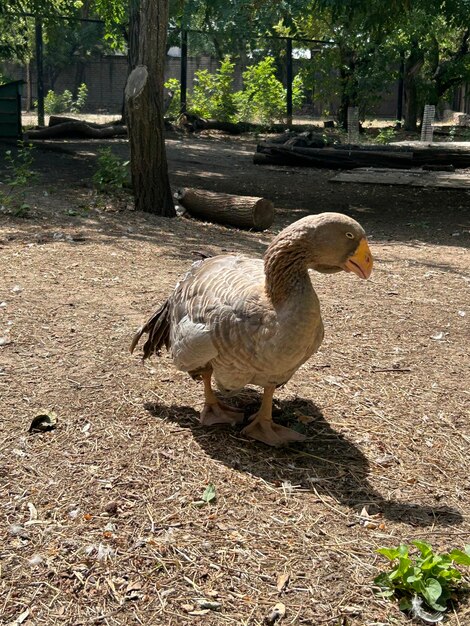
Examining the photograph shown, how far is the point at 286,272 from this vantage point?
3.43 m

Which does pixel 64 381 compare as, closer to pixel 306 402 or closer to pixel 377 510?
pixel 306 402

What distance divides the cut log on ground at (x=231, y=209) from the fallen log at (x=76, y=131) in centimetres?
910

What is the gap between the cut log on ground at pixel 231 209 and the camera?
9180 mm

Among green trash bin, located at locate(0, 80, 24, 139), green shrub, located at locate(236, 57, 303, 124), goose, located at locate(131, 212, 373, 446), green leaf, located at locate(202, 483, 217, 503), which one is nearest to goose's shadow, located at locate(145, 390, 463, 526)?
goose, located at locate(131, 212, 373, 446)

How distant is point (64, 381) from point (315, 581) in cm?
212

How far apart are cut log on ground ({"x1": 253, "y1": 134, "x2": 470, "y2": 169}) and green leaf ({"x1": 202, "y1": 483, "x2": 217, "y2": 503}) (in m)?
12.5

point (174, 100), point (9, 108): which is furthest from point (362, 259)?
point (174, 100)

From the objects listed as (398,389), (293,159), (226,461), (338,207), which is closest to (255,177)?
(293,159)

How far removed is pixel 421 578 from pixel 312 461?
1062mm

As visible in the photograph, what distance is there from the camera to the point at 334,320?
5.73 m

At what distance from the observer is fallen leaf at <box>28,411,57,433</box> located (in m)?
3.91

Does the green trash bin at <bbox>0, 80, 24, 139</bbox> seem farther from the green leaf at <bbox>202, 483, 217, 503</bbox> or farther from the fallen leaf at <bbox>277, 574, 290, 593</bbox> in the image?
the fallen leaf at <bbox>277, 574, 290, 593</bbox>

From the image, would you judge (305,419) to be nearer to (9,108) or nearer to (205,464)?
(205,464)

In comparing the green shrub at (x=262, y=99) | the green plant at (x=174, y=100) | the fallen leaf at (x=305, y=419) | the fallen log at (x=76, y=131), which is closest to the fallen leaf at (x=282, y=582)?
the fallen leaf at (x=305, y=419)
